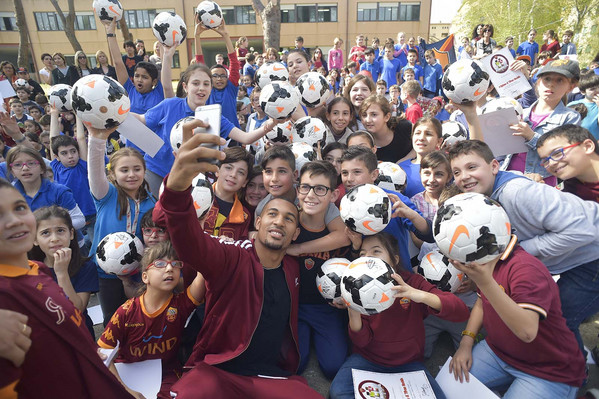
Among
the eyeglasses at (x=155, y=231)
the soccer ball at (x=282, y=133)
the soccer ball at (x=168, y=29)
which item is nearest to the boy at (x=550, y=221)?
the soccer ball at (x=282, y=133)

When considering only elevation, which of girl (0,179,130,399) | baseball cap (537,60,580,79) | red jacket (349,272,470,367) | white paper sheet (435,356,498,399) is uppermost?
baseball cap (537,60,580,79)

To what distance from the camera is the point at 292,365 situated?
3062 millimetres

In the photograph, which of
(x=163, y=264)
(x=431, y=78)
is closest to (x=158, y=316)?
(x=163, y=264)

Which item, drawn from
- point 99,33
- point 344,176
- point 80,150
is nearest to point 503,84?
point 344,176

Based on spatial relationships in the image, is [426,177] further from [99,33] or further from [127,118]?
[99,33]

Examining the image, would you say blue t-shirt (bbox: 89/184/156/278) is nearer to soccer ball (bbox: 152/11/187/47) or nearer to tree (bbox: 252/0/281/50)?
soccer ball (bbox: 152/11/187/47)

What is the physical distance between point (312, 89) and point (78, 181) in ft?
12.6

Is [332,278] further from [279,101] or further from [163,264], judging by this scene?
[279,101]

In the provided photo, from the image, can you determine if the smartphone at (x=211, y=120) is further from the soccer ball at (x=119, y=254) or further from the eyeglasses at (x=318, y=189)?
the soccer ball at (x=119, y=254)

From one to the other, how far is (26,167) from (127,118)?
2.10 m

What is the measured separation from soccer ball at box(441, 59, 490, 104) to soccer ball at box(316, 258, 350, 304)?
2.21 meters

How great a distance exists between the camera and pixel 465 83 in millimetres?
3637

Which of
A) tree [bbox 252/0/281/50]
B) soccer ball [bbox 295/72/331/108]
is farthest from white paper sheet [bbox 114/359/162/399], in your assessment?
tree [bbox 252/0/281/50]

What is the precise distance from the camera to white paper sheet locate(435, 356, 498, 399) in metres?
2.61
